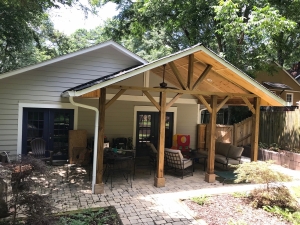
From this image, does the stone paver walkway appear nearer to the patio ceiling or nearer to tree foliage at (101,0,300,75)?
the patio ceiling

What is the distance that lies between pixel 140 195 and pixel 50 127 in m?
4.45

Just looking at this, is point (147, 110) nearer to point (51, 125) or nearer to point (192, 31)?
point (51, 125)

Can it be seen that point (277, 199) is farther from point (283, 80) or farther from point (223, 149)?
point (283, 80)

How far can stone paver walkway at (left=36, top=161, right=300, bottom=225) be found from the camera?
454cm

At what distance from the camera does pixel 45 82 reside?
7742 millimetres

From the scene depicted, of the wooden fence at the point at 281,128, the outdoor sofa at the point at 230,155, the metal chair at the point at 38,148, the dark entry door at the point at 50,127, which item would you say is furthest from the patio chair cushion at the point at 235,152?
the metal chair at the point at 38,148

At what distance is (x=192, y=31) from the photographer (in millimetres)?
12969

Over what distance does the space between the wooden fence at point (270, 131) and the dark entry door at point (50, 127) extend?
6.01 meters

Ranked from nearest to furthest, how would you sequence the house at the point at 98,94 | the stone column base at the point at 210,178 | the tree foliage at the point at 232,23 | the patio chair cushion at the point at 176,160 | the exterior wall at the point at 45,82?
the house at the point at 98,94
the stone column base at the point at 210,178
the patio chair cushion at the point at 176,160
the exterior wall at the point at 45,82
the tree foliage at the point at 232,23

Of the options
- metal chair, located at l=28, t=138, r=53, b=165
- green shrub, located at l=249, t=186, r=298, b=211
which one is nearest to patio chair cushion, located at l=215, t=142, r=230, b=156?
green shrub, located at l=249, t=186, r=298, b=211

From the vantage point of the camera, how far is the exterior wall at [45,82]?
7398 mm

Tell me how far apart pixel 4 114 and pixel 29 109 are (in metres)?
0.74

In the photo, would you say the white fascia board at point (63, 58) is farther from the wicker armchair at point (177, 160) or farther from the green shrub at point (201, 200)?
the green shrub at point (201, 200)

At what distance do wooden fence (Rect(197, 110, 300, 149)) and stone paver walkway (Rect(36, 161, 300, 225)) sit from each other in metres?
2.71
